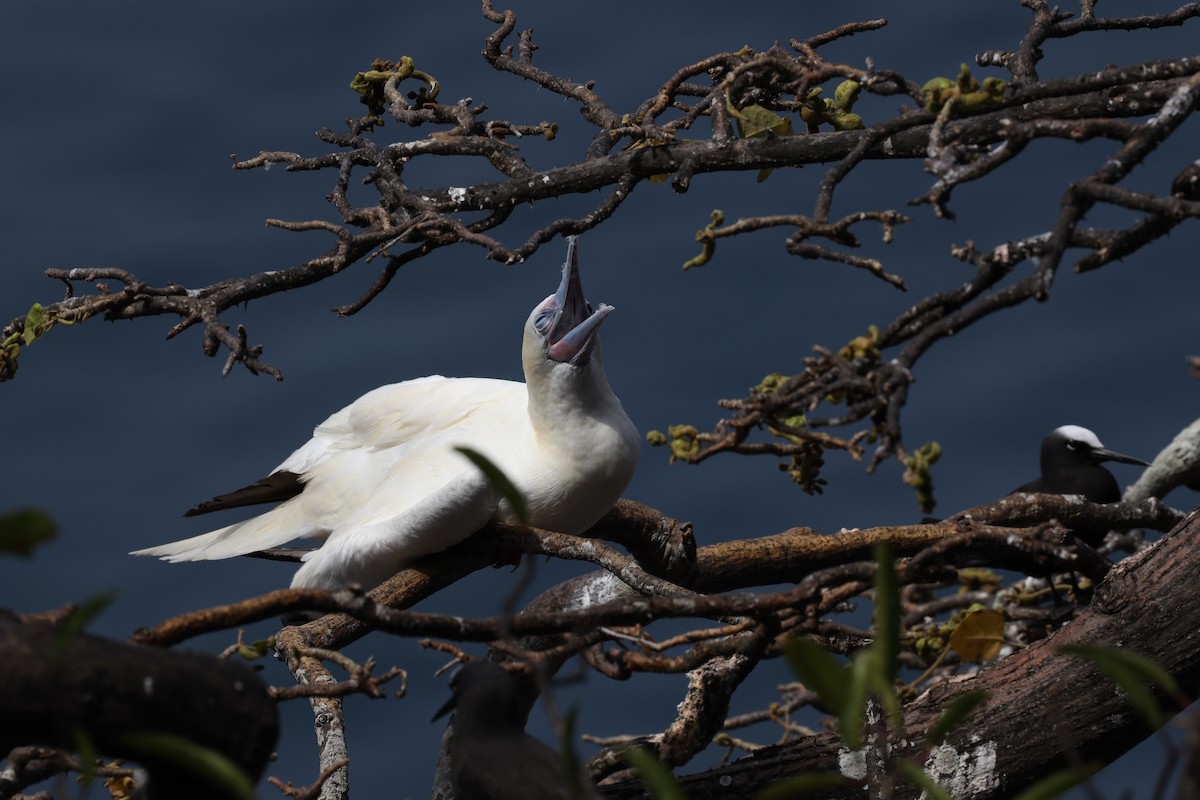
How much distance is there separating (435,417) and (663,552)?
560 mm

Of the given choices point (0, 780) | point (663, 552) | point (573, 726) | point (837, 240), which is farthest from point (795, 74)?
point (0, 780)

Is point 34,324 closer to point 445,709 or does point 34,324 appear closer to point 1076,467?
point 445,709

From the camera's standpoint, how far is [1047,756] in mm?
Answer: 2244

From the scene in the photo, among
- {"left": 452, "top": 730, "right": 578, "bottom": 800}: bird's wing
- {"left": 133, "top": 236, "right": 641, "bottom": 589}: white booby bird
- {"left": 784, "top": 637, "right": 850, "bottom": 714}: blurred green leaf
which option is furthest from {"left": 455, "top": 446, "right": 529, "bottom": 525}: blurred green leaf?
{"left": 133, "top": 236, "right": 641, "bottom": 589}: white booby bird

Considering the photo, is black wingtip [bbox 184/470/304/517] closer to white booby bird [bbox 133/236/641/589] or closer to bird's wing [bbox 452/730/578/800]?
white booby bird [bbox 133/236/641/589]

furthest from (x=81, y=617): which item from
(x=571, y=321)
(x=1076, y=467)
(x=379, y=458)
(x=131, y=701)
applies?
(x=1076, y=467)

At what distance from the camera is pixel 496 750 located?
5.86ft

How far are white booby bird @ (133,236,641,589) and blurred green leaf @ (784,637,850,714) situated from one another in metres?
1.56

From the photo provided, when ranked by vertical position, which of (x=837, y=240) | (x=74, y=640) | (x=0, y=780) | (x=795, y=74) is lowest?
(x=0, y=780)

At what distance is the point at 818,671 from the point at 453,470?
1779 mm

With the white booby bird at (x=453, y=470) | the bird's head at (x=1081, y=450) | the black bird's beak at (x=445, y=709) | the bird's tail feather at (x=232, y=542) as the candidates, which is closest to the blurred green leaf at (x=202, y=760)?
the black bird's beak at (x=445, y=709)

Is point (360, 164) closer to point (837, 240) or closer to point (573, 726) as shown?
point (837, 240)

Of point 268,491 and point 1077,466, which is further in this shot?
point 1077,466

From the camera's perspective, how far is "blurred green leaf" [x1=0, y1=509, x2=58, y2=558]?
1054mm
